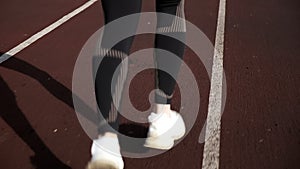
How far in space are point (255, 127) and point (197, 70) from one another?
103 cm

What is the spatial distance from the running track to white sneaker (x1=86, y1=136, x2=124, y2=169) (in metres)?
0.58

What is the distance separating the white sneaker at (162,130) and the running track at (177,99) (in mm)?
97

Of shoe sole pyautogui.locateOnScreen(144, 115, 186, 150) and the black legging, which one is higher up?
the black legging

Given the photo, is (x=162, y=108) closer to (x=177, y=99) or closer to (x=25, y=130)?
(x=177, y=99)

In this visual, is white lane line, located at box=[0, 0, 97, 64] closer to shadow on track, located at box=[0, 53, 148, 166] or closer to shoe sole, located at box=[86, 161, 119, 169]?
shadow on track, located at box=[0, 53, 148, 166]

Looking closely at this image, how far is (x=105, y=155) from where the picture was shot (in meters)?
1.69

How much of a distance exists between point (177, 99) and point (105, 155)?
4.67 feet

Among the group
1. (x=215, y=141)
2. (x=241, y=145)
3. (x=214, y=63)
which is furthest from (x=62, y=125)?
(x=214, y=63)

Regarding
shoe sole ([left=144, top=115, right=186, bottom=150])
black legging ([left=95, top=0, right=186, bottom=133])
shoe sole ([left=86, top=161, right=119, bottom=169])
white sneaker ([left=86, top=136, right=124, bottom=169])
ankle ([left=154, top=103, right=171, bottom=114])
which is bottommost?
shoe sole ([left=86, top=161, right=119, bottom=169])

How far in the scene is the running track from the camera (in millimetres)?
2383

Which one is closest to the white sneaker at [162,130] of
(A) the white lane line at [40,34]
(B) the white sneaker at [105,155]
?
(B) the white sneaker at [105,155]

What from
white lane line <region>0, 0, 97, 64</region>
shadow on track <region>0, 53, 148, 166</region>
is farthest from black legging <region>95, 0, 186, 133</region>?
white lane line <region>0, 0, 97, 64</region>

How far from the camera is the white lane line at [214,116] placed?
7.83ft

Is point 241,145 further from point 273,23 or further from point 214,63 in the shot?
point 273,23
